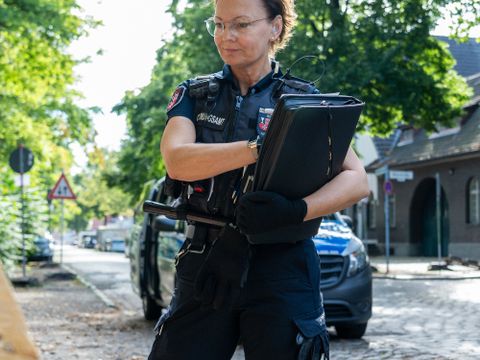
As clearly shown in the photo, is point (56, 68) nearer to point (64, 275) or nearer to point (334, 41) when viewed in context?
point (64, 275)

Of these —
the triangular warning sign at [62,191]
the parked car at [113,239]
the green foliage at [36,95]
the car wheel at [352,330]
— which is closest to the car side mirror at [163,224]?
the car wheel at [352,330]

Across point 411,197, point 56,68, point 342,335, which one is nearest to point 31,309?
point 342,335

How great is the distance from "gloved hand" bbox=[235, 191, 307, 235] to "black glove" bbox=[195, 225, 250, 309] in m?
0.10

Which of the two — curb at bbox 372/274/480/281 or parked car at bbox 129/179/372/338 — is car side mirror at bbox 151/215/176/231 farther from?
curb at bbox 372/274/480/281

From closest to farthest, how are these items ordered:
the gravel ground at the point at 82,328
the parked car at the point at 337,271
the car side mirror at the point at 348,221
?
the gravel ground at the point at 82,328, the parked car at the point at 337,271, the car side mirror at the point at 348,221

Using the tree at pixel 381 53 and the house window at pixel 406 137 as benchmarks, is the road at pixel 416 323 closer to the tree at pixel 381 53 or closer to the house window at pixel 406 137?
the tree at pixel 381 53

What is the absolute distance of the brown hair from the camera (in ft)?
9.59

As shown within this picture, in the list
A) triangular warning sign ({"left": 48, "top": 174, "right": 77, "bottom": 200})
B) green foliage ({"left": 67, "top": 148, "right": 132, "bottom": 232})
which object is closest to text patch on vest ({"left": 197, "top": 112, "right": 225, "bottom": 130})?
triangular warning sign ({"left": 48, "top": 174, "right": 77, "bottom": 200})

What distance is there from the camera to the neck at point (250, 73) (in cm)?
294

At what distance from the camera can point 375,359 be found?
316 inches

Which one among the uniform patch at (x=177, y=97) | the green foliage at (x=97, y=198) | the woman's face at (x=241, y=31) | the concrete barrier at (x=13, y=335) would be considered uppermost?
the green foliage at (x=97, y=198)

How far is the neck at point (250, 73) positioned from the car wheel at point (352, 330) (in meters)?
6.95

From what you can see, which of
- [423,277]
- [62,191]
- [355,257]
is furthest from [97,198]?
[355,257]

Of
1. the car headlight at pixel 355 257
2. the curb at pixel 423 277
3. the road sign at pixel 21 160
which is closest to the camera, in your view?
the car headlight at pixel 355 257
